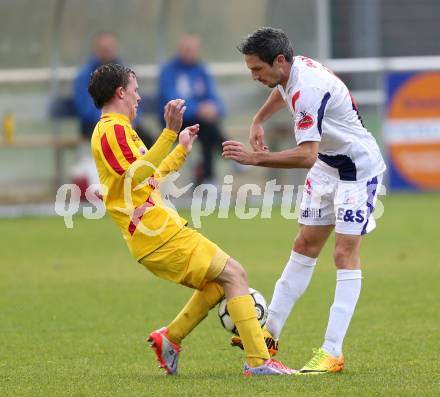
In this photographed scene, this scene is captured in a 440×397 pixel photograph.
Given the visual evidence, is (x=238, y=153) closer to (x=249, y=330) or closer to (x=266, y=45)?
(x=266, y=45)

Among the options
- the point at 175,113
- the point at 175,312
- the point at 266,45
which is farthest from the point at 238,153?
the point at 175,312

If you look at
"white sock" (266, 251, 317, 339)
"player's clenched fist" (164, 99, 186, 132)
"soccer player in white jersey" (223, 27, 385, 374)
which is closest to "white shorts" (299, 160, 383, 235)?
"soccer player in white jersey" (223, 27, 385, 374)

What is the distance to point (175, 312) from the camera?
355 inches

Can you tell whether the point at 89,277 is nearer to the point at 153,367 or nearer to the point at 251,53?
the point at 153,367

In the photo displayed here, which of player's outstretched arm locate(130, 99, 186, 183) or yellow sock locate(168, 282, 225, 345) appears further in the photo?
yellow sock locate(168, 282, 225, 345)

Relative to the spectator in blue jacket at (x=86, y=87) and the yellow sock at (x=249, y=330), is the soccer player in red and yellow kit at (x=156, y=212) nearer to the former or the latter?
the yellow sock at (x=249, y=330)

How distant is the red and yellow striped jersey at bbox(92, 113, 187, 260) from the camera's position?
244 inches

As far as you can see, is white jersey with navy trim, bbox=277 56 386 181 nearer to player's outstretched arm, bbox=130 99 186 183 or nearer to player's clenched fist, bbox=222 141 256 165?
player's clenched fist, bbox=222 141 256 165

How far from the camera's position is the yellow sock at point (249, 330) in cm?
634

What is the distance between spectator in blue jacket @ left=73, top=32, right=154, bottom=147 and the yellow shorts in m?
10.5

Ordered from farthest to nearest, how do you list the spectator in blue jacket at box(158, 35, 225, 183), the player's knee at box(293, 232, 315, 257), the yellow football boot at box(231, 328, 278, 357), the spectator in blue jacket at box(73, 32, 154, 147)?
1. the spectator in blue jacket at box(158, 35, 225, 183)
2. the spectator in blue jacket at box(73, 32, 154, 147)
3. the player's knee at box(293, 232, 315, 257)
4. the yellow football boot at box(231, 328, 278, 357)

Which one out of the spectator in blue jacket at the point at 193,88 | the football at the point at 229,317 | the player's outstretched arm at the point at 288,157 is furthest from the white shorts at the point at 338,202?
the spectator in blue jacket at the point at 193,88

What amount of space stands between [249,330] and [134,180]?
40.9 inches

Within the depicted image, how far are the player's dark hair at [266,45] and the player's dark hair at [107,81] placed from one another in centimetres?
70
